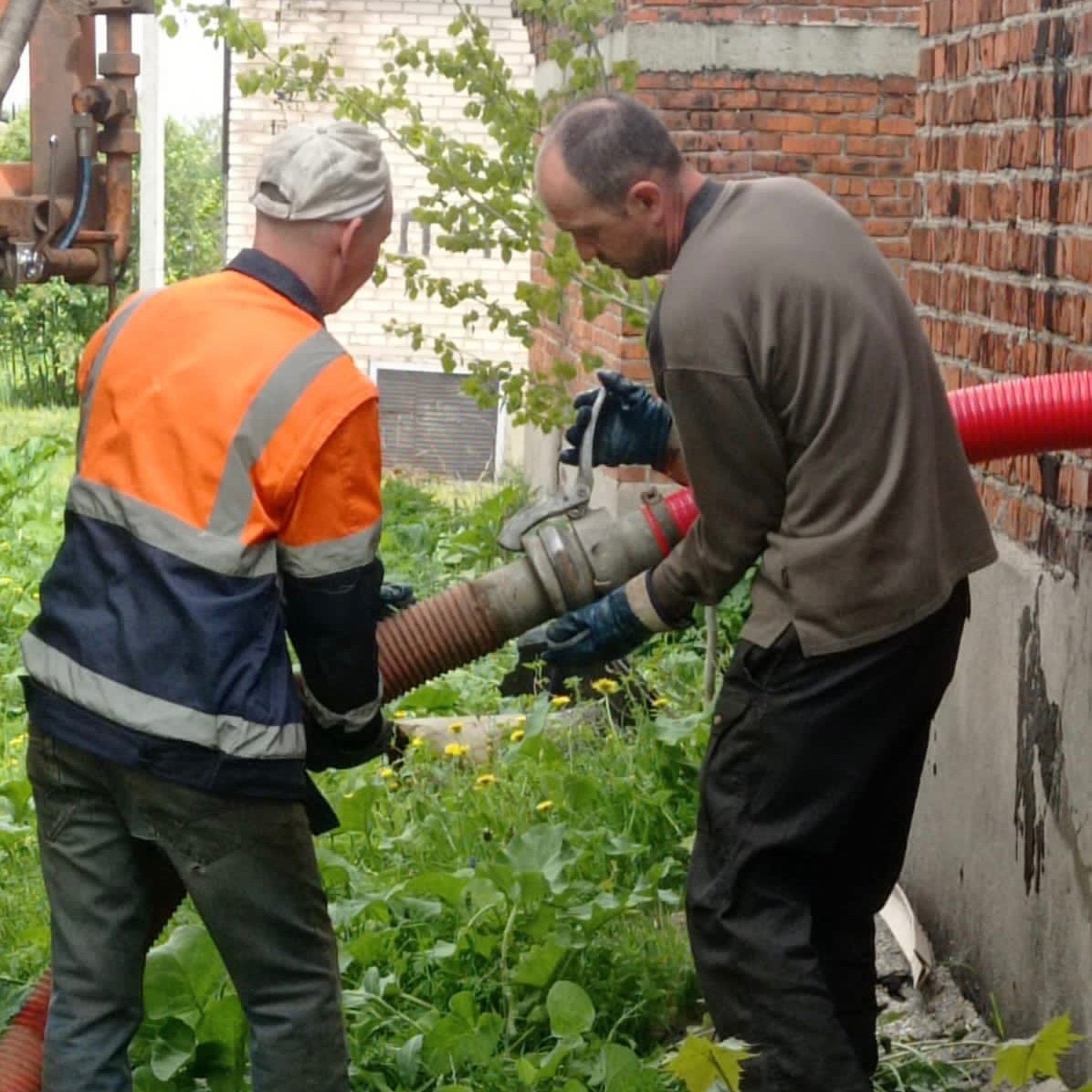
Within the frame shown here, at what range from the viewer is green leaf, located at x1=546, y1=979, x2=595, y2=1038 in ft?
13.2

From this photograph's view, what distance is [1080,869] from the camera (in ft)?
12.4

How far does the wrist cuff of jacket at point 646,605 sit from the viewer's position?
3.76 m

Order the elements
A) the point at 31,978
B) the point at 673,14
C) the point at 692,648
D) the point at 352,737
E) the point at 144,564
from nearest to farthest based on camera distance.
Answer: the point at 144,564 → the point at 352,737 → the point at 31,978 → the point at 692,648 → the point at 673,14

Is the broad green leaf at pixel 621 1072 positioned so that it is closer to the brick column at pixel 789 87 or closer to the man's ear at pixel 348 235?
the man's ear at pixel 348 235

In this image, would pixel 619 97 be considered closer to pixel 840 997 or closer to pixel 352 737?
pixel 352 737

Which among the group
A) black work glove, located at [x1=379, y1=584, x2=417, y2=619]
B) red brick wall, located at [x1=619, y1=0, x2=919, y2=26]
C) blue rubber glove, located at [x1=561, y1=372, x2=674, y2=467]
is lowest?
black work glove, located at [x1=379, y1=584, x2=417, y2=619]

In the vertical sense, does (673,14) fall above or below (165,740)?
above

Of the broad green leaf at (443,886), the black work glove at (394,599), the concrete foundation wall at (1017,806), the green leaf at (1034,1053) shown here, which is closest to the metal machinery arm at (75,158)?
the broad green leaf at (443,886)

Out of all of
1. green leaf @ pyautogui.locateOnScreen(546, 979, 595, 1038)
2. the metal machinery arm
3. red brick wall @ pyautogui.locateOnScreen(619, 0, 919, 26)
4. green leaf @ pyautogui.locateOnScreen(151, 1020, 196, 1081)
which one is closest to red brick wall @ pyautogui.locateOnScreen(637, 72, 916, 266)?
red brick wall @ pyautogui.locateOnScreen(619, 0, 919, 26)

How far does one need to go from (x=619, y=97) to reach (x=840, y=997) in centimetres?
181

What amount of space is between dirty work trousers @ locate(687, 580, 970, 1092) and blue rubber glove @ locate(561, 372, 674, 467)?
527mm

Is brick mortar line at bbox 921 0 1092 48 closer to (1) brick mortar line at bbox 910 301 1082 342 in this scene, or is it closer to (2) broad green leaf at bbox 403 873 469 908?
(1) brick mortar line at bbox 910 301 1082 342

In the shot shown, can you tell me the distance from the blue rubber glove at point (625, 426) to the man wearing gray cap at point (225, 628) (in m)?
0.67

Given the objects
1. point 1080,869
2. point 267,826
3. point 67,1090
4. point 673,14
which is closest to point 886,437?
point 1080,869
